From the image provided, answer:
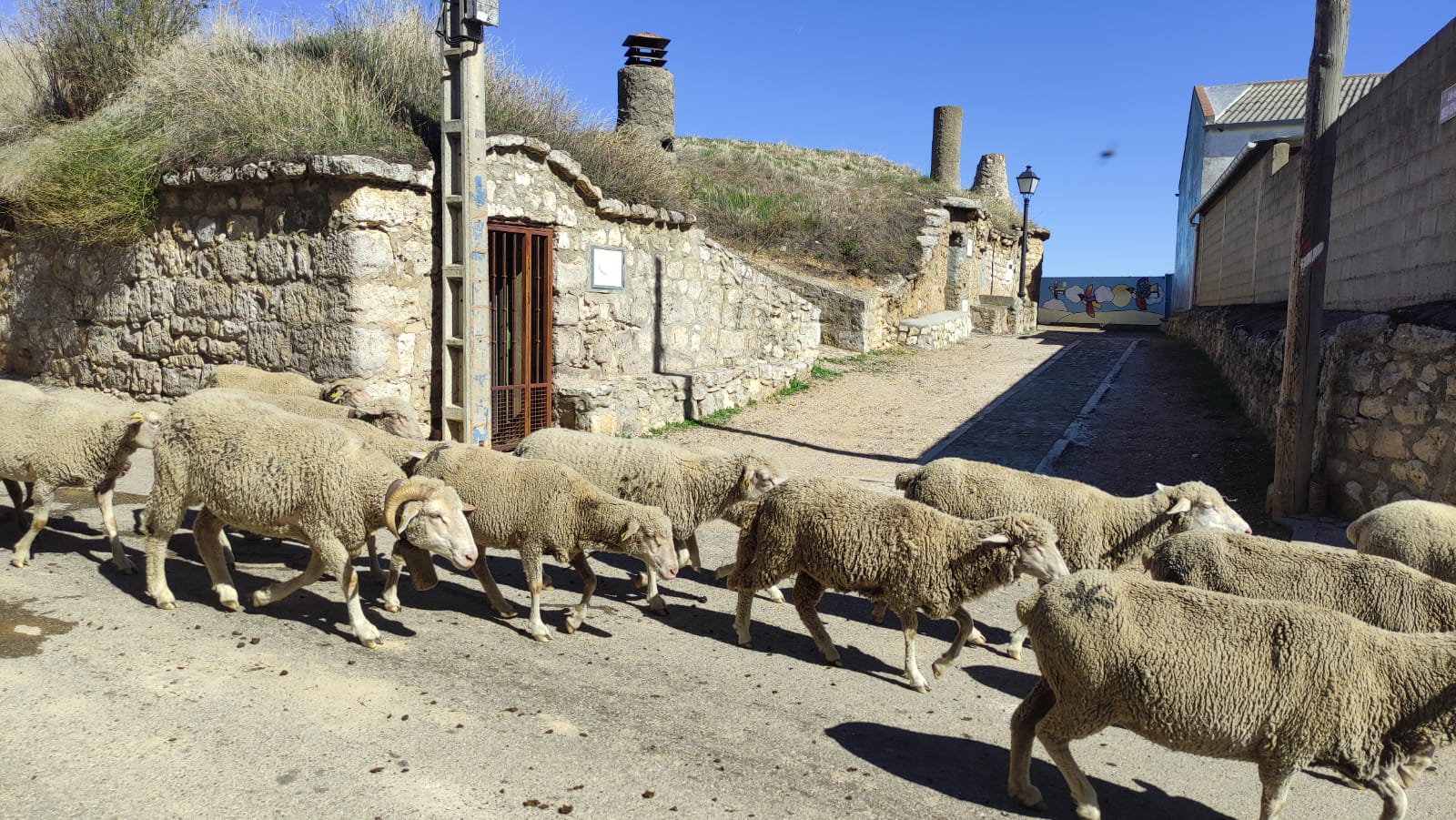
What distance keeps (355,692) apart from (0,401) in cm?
379

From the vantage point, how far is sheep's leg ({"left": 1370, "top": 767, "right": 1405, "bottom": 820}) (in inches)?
134

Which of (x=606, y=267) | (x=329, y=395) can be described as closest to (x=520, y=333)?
(x=606, y=267)

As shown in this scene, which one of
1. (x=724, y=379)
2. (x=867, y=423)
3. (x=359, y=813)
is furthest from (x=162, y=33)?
(x=359, y=813)

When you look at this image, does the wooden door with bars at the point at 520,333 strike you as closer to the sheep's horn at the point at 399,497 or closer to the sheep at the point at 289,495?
the sheep at the point at 289,495

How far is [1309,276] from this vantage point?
8.00 m

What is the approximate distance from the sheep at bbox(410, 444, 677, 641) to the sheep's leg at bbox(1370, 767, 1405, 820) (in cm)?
344

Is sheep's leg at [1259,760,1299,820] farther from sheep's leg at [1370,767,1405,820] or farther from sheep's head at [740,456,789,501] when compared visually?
sheep's head at [740,456,789,501]

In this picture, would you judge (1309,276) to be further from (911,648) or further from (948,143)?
(948,143)

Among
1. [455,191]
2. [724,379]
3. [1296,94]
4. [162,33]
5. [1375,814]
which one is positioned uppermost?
[1296,94]

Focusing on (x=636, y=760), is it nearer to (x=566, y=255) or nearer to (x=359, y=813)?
(x=359, y=813)

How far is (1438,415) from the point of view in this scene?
676cm

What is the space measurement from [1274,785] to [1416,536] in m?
2.45

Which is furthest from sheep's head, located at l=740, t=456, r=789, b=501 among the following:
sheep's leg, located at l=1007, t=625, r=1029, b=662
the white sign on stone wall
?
the white sign on stone wall

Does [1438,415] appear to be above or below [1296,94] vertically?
below
